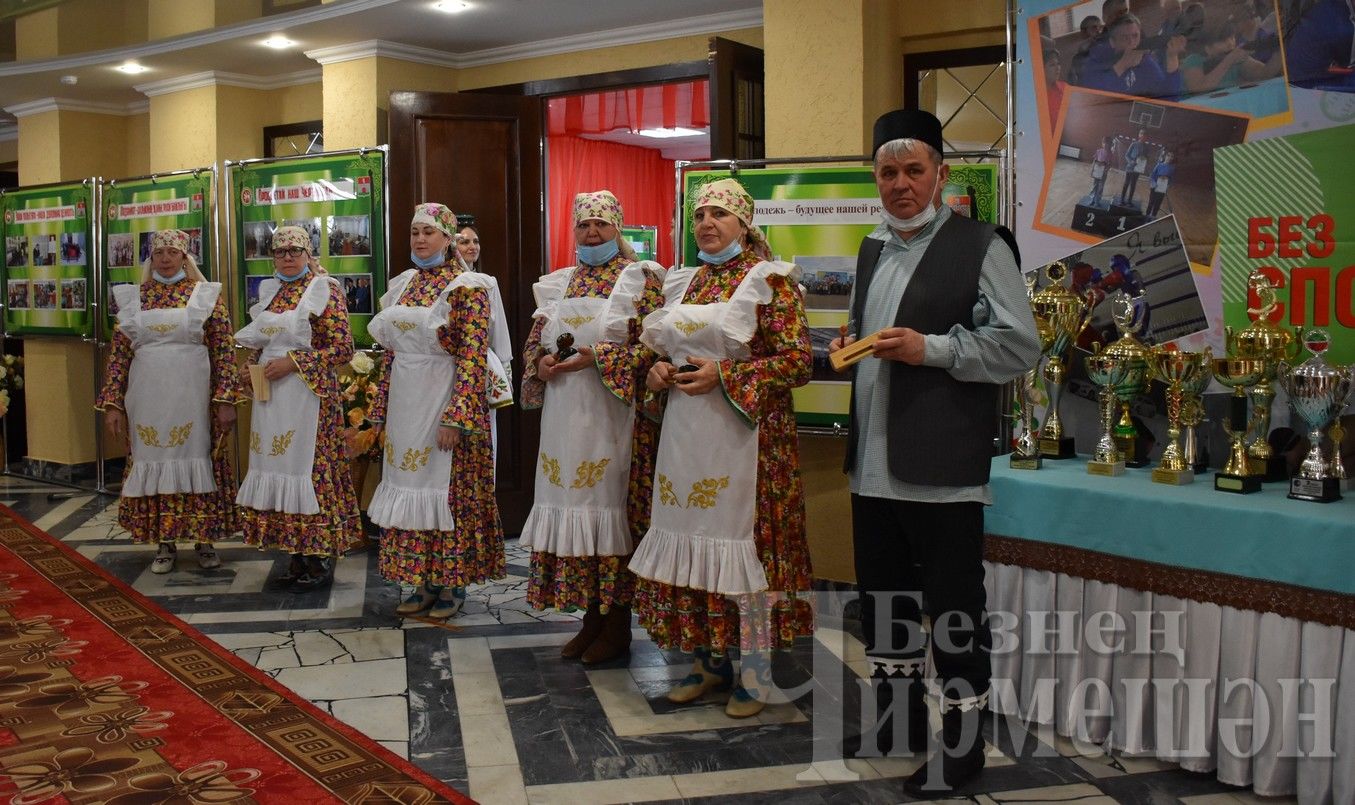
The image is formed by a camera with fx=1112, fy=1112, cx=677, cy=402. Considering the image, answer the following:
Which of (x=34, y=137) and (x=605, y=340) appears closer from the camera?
(x=605, y=340)

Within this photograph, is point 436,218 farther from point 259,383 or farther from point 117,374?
point 117,374

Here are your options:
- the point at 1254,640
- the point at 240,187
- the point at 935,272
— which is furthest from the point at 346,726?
the point at 240,187

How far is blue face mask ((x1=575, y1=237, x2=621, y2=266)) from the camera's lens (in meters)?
3.80

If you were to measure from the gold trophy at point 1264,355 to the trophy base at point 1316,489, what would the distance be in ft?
0.60

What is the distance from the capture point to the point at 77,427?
26.6ft

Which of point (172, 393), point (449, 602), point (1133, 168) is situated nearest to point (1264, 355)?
point (1133, 168)

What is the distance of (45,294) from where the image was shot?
26.1 ft

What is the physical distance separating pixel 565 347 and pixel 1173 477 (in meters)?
1.92

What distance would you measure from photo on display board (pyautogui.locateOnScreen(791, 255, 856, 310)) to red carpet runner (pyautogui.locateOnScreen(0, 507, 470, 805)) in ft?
8.14

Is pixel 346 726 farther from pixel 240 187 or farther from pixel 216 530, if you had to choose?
pixel 240 187

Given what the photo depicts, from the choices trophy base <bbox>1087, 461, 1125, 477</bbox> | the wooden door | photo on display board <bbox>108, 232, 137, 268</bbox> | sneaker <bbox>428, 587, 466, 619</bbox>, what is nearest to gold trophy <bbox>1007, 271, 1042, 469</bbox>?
trophy base <bbox>1087, 461, 1125, 477</bbox>

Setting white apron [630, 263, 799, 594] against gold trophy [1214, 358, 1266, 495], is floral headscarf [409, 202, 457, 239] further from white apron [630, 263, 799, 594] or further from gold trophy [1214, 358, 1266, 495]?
gold trophy [1214, 358, 1266, 495]

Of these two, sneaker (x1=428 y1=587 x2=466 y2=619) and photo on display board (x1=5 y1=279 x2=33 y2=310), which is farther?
photo on display board (x1=5 y1=279 x2=33 y2=310)

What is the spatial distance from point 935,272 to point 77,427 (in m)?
7.34
